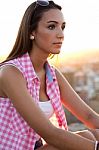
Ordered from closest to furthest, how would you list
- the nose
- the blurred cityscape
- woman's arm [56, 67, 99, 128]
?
1. the nose
2. woman's arm [56, 67, 99, 128]
3. the blurred cityscape

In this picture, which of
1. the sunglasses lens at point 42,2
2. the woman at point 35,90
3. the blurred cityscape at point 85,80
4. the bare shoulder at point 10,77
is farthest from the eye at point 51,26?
the blurred cityscape at point 85,80

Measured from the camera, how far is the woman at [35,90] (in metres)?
2.16

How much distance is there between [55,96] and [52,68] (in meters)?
0.19

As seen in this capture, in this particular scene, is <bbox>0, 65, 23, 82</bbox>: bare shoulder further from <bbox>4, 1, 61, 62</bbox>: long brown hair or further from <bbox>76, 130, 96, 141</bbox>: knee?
<bbox>76, 130, 96, 141</bbox>: knee

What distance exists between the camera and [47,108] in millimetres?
2322

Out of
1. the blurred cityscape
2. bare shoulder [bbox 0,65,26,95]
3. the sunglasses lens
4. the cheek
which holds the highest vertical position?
the sunglasses lens

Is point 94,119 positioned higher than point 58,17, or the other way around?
point 58,17

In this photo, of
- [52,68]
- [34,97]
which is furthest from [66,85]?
[34,97]

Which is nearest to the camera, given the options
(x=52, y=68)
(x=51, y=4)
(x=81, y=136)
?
(x=81, y=136)

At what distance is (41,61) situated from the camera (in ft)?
7.74

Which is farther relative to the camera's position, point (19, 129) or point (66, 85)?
point (66, 85)

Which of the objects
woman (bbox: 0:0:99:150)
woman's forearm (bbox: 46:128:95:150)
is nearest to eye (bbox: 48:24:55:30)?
woman (bbox: 0:0:99:150)

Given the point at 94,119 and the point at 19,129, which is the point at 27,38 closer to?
the point at 19,129

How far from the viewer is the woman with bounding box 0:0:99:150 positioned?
7.07ft
